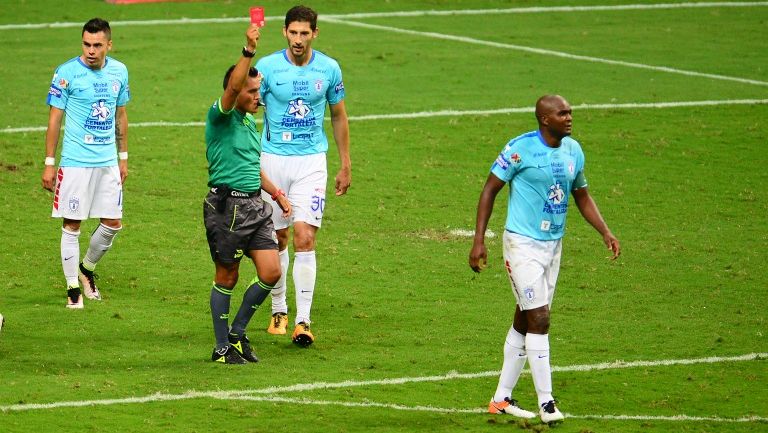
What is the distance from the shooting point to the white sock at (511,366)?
10.6 meters

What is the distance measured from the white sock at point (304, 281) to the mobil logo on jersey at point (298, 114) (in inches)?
42.8

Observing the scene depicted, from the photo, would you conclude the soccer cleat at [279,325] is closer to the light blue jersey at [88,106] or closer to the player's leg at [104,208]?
the player's leg at [104,208]

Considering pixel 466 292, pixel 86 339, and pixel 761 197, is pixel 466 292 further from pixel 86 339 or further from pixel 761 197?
pixel 761 197

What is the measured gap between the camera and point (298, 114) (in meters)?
12.6

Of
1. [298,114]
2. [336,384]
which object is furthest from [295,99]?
[336,384]

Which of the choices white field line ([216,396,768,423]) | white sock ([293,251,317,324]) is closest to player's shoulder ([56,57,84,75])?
white sock ([293,251,317,324])

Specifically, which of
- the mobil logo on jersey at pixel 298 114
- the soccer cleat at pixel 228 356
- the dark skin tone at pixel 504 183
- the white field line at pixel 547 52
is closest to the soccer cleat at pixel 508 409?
the dark skin tone at pixel 504 183

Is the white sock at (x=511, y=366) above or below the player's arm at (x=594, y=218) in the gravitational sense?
below

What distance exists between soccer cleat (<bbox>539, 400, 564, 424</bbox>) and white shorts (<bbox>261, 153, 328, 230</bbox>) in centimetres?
307

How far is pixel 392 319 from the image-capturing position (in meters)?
13.5

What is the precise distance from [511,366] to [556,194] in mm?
1254

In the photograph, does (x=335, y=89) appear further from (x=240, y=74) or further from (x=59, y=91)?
(x=59, y=91)

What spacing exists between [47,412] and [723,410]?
4.81 m

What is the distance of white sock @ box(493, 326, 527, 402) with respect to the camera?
34.9 feet
